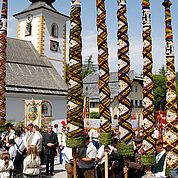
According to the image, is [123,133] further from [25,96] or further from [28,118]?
[25,96]

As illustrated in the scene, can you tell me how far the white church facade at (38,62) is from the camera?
792 inches

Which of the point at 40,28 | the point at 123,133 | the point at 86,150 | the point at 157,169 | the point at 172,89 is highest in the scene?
the point at 40,28

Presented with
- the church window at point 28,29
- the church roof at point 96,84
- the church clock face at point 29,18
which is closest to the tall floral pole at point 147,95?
the church window at point 28,29

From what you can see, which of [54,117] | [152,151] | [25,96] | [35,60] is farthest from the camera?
[35,60]

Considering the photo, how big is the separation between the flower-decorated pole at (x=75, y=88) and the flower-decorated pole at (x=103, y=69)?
3.24 ft

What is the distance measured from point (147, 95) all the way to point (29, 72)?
60.8 feet

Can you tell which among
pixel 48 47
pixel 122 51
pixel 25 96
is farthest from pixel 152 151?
pixel 48 47

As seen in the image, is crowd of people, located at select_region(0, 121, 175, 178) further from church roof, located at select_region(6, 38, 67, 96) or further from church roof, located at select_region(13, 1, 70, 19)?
church roof, located at select_region(13, 1, 70, 19)

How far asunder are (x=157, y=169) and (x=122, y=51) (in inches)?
111

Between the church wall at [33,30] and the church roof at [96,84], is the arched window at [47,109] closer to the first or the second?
the church wall at [33,30]

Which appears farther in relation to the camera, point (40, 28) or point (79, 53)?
point (40, 28)

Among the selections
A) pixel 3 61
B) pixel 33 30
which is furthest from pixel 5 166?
pixel 33 30

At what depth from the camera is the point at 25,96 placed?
66.5 ft

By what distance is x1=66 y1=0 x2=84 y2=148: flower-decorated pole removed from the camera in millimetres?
5042
